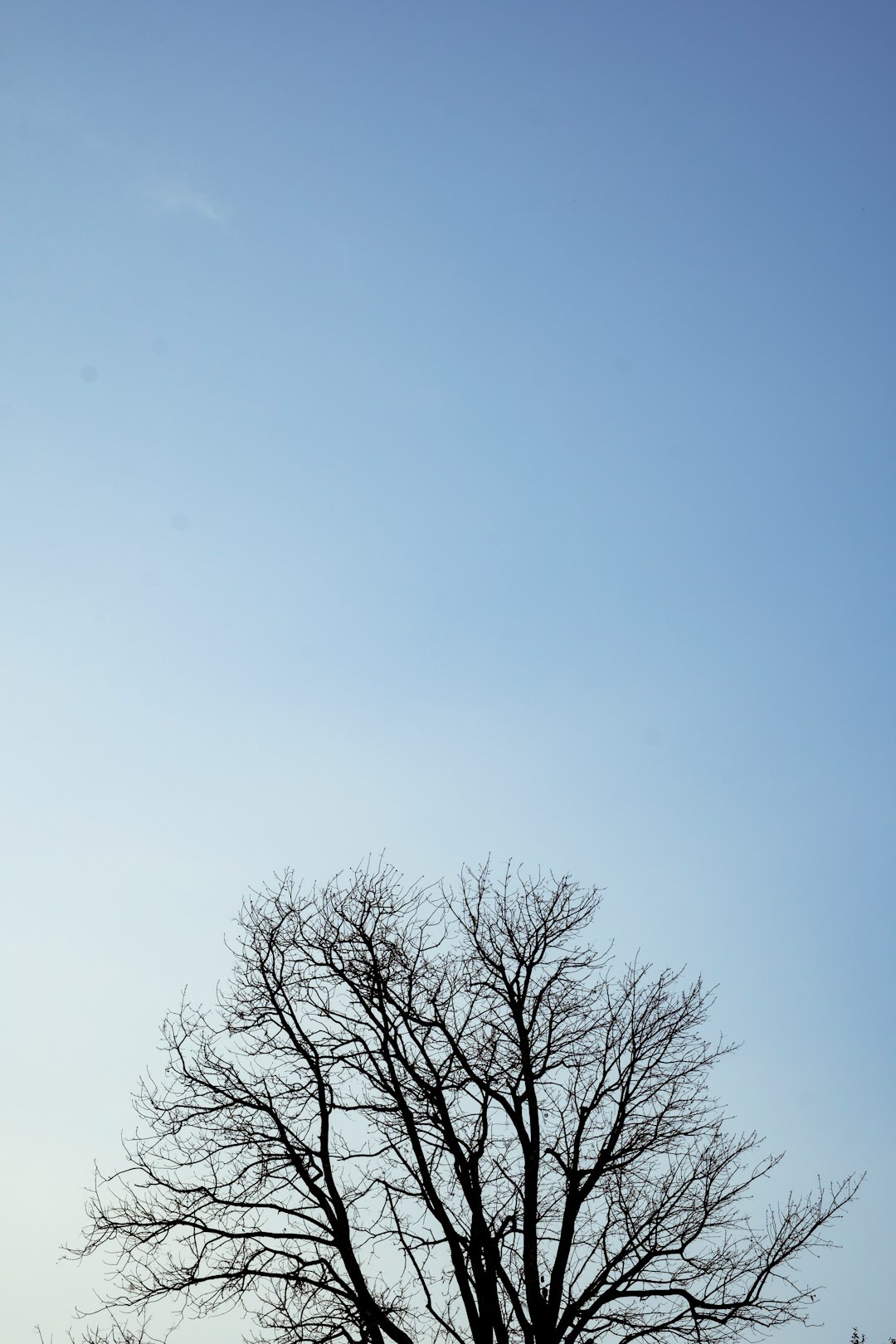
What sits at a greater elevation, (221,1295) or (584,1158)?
(584,1158)

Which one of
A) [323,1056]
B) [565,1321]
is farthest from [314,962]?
[565,1321]

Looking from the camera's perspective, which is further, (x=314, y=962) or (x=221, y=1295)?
(x=314, y=962)

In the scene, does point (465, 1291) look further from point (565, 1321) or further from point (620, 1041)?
point (620, 1041)

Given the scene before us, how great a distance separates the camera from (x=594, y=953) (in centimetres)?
1485

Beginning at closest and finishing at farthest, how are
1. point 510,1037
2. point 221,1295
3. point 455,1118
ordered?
point 221,1295 < point 455,1118 < point 510,1037

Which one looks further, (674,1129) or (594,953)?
(594,953)

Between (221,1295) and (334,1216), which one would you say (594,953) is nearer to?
(334,1216)

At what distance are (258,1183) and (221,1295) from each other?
3.86ft

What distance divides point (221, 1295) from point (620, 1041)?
19.1 feet

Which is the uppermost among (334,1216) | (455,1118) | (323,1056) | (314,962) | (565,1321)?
(314,962)

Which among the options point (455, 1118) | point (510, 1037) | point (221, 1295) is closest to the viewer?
point (221, 1295)

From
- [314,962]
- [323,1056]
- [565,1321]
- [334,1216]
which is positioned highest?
[314,962]

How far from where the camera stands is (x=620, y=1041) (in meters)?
14.3

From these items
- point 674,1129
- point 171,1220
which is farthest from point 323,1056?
point 674,1129
